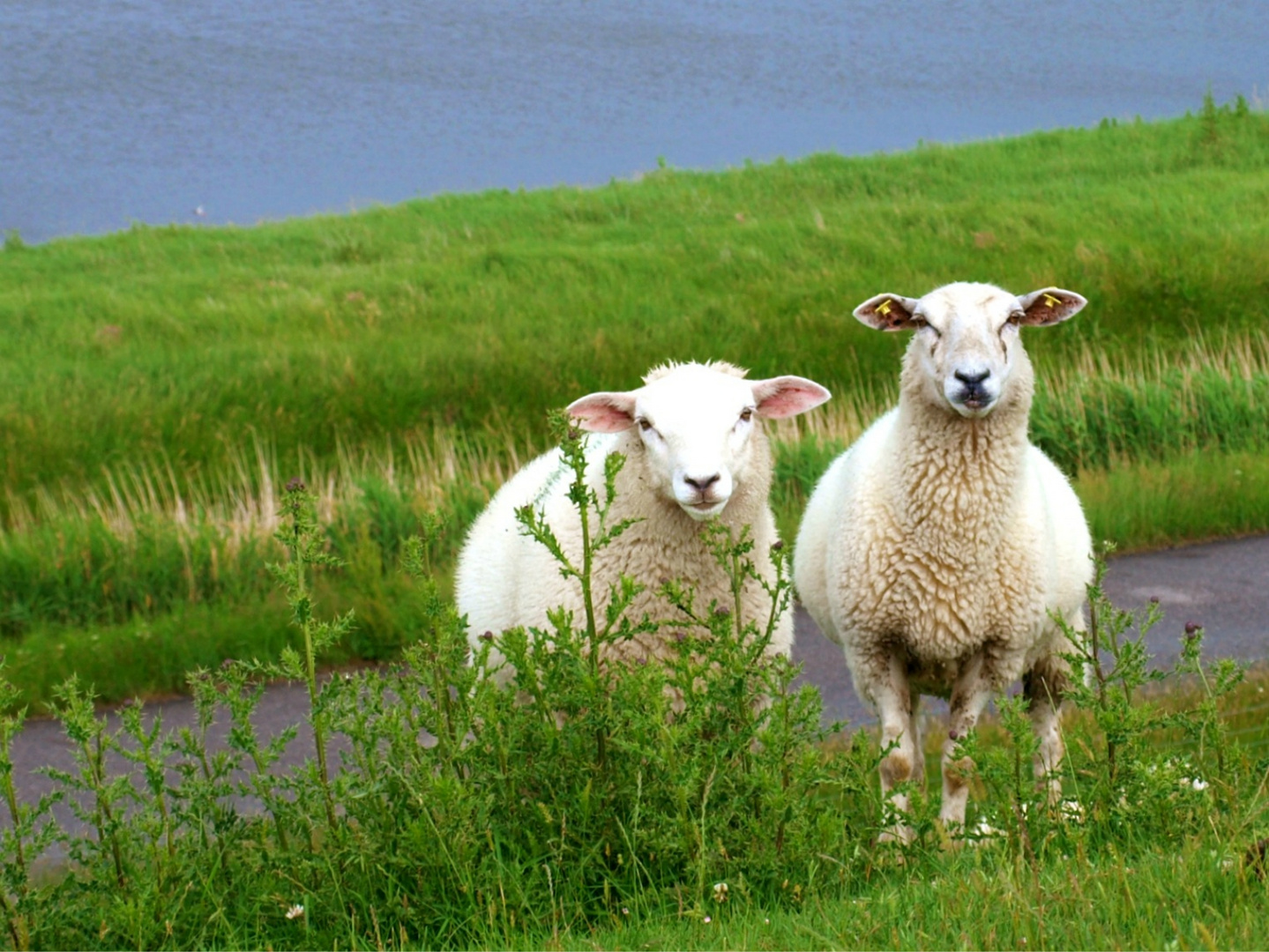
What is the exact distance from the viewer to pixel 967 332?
5504mm

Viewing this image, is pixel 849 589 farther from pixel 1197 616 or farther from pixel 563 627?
pixel 1197 616

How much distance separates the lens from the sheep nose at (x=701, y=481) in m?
4.95

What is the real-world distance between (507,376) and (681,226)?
892cm

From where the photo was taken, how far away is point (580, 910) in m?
4.08

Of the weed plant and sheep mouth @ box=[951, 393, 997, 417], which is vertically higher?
sheep mouth @ box=[951, 393, 997, 417]

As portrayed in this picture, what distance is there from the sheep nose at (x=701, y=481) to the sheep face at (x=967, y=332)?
1043 mm

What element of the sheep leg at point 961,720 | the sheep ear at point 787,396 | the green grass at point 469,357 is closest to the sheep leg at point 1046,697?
the sheep leg at point 961,720

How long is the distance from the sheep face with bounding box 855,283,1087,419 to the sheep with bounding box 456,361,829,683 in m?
0.42

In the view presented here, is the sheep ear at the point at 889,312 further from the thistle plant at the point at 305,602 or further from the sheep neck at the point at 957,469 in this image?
the thistle plant at the point at 305,602

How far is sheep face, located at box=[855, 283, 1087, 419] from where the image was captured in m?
5.48

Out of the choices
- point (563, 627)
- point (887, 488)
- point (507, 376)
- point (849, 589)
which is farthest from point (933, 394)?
point (507, 376)

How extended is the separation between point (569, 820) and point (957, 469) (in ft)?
7.23

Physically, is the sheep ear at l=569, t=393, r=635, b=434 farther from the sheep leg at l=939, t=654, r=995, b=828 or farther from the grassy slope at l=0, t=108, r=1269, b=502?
the grassy slope at l=0, t=108, r=1269, b=502

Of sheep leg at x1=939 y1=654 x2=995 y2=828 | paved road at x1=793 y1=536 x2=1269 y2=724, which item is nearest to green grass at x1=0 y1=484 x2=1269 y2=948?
sheep leg at x1=939 y1=654 x2=995 y2=828
